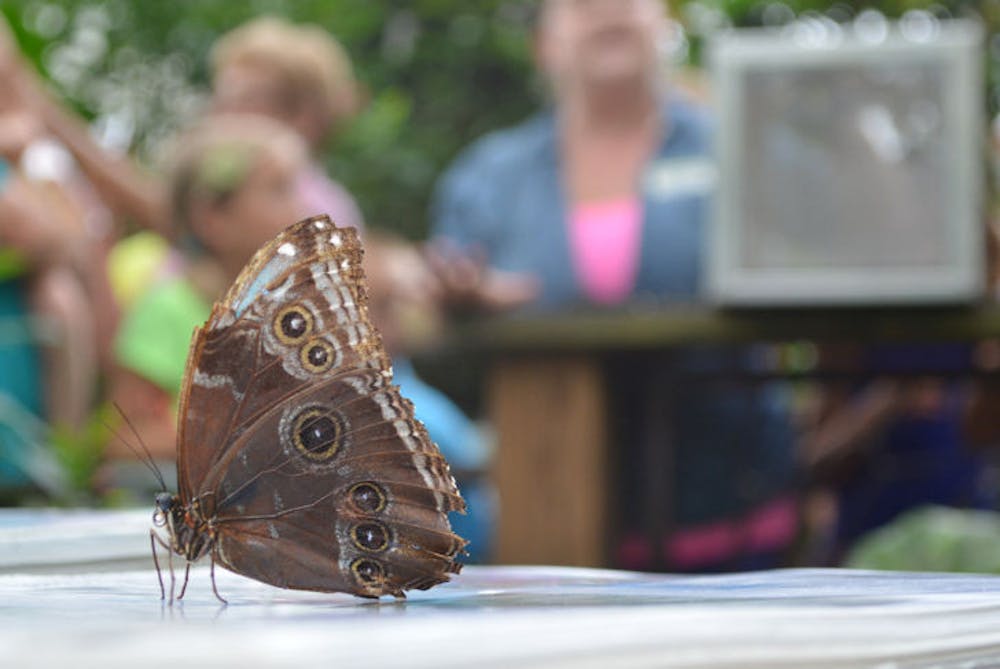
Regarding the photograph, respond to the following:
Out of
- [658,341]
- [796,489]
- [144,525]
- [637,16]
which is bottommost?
[796,489]

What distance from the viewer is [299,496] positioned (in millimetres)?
827

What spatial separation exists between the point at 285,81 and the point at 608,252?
37.9 inches

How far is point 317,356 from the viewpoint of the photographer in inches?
33.4

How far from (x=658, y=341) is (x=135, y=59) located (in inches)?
230

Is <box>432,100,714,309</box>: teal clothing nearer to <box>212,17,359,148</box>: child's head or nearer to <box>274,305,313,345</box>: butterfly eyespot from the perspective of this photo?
<box>212,17,359,148</box>: child's head

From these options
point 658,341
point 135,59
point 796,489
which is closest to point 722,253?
point 658,341

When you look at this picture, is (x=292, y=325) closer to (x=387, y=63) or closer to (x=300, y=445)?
(x=300, y=445)

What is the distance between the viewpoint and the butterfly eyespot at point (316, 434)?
0.82 m

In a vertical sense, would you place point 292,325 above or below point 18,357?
above

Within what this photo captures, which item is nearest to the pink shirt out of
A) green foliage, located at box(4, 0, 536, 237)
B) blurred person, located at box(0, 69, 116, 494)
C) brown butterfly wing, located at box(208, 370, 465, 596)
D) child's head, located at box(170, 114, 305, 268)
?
child's head, located at box(170, 114, 305, 268)

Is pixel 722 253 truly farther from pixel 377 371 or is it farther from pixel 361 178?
pixel 361 178

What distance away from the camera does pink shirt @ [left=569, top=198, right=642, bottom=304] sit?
3092 mm

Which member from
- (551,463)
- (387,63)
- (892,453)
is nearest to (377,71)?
(387,63)

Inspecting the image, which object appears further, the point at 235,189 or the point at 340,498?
the point at 235,189
